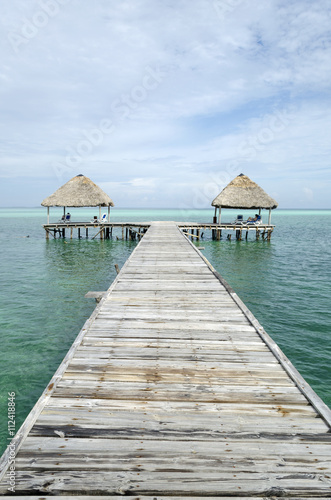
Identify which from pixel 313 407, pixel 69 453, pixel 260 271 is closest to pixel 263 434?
pixel 313 407

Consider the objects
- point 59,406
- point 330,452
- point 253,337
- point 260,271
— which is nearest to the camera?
point 330,452

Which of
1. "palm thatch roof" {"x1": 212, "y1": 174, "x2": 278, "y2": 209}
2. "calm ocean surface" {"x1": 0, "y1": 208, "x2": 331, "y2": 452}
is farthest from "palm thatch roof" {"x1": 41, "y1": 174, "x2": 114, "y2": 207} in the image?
"palm thatch roof" {"x1": 212, "y1": 174, "x2": 278, "y2": 209}

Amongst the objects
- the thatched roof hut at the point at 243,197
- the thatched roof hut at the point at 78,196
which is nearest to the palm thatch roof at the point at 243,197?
the thatched roof hut at the point at 243,197

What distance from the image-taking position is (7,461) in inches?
93.1

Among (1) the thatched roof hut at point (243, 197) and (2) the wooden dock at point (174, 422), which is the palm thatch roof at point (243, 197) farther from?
(2) the wooden dock at point (174, 422)

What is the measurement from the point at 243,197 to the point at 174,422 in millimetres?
28206

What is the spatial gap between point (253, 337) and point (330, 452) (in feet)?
7.30

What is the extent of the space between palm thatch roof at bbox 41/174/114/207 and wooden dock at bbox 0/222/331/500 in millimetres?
26304

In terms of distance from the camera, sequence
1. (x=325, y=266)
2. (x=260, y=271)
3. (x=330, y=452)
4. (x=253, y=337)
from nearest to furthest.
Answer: (x=330, y=452) < (x=253, y=337) < (x=260, y=271) < (x=325, y=266)

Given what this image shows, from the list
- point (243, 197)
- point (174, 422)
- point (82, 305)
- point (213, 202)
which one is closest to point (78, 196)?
point (213, 202)

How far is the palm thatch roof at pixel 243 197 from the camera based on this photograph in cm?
2898

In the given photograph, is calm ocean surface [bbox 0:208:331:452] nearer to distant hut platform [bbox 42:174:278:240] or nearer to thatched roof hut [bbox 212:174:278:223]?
distant hut platform [bbox 42:174:278:240]

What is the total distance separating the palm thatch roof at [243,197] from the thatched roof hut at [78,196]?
1145cm

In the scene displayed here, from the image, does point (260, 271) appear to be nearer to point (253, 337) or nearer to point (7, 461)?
point (253, 337)
